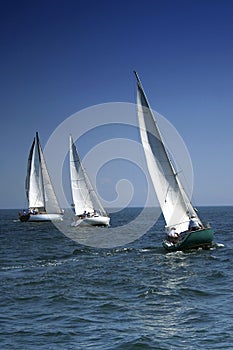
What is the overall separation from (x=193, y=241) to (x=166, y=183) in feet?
16.0

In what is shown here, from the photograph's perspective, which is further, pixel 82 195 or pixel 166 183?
pixel 82 195

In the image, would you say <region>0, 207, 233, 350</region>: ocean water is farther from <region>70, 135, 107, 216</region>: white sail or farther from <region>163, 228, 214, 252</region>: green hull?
<region>70, 135, 107, 216</region>: white sail

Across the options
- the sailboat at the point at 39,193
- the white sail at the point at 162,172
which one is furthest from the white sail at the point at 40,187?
the white sail at the point at 162,172

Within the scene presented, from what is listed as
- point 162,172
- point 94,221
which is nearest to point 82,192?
point 94,221

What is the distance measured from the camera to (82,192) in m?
66.4

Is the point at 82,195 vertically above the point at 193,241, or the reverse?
the point at 82,195

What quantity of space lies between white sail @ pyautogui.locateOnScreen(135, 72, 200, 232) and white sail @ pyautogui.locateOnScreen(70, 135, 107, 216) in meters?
32.6

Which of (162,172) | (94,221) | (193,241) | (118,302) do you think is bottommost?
(118,302)

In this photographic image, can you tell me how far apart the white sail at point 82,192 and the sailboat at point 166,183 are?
32.6 meters

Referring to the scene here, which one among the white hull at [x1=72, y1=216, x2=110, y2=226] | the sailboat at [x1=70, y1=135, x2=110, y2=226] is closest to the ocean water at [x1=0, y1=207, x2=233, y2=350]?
the white hull at [x1=72, y1=216, x2=110, y2=226]

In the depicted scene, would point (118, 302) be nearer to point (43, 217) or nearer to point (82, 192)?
point (82, 192)

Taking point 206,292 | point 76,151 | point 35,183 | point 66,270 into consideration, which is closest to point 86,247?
point 66,270

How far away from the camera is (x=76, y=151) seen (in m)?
68.1

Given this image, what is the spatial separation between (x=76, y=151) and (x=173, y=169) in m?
36.3
